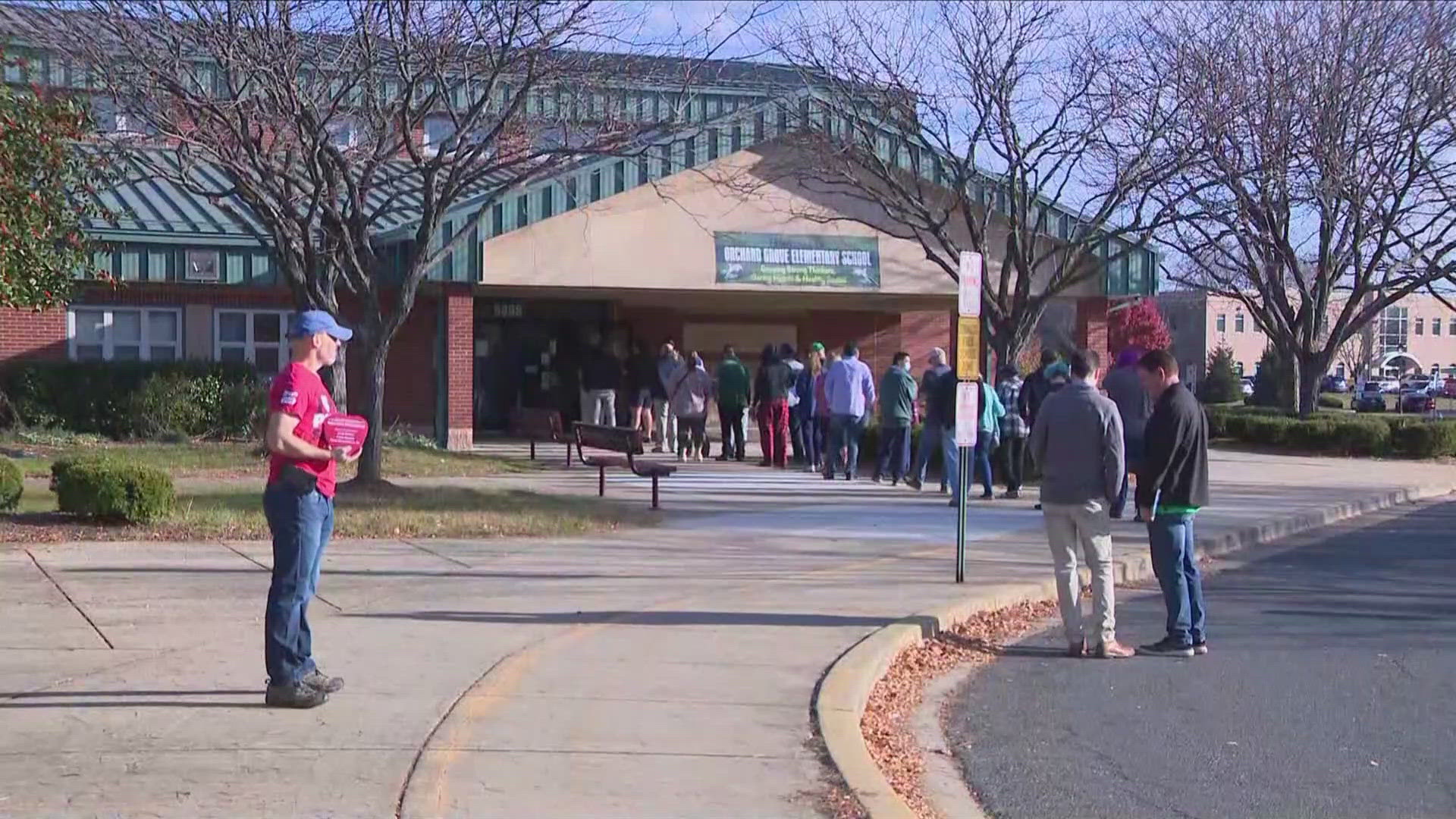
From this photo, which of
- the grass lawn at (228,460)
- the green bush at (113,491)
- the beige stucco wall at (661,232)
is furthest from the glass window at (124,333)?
the green bush at (113,491)

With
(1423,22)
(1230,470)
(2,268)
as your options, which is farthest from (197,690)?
(1423,22)

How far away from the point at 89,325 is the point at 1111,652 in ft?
62.1

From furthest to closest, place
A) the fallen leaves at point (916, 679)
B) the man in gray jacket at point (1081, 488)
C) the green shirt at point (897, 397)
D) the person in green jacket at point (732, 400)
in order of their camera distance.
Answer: the person in green jacket at point (732, 400) < the green shirt at point (897, 397) < the man in gray jacket at point (1081, 488) < the fallen leaves at point (916, 679)

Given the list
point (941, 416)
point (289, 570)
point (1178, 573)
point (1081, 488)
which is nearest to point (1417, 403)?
point (941, 416)

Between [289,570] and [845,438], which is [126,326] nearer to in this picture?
[845,438]

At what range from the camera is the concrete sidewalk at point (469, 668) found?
5.89 m

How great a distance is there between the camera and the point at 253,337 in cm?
2430

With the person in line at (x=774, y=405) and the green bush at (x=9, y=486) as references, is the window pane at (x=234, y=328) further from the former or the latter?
the green bush at (x=9, y=486)

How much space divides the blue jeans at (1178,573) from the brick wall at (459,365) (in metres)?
16.0

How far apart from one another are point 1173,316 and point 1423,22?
167ft

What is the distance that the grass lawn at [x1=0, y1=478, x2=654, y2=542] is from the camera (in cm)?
1252

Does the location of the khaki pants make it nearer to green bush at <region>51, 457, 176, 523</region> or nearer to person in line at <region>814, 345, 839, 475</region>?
green bush at <region>51, 457, 176, 523</region>

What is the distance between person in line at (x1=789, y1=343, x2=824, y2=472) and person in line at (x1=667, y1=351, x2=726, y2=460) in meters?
1.67

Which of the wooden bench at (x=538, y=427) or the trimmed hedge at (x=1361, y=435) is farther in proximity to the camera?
the trimmed hedge at (x=1361, y=435)
